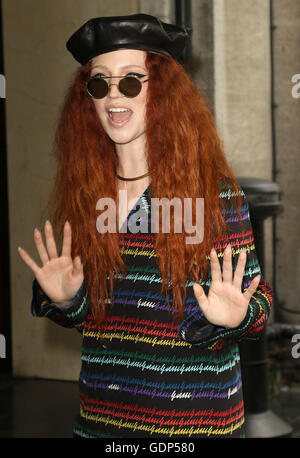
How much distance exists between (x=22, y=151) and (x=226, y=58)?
1608 millimetres

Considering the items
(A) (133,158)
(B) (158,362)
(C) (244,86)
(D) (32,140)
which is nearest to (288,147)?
(C) (244,86)

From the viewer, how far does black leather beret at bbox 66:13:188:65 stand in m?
1.74

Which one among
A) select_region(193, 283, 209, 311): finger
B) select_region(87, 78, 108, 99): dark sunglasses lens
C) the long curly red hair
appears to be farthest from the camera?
select_region(87, 78, 108, 99): dark sunglasses lens

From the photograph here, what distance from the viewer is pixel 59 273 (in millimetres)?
1779

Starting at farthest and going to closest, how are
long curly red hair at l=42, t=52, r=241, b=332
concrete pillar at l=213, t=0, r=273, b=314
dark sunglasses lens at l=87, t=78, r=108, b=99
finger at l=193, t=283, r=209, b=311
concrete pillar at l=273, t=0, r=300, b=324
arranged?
1. concrete pillar at l=273, t=0, r=300, b=324
2. concrete pillar at l=213, t=0, r=273, b=314
3. dark sunglasses lens at l=87, t=78, r=108, b=99
4. long curly red hair at l=42, t=52, r=241, b=332
5. finger at l=193, t=283, r=209, b=311

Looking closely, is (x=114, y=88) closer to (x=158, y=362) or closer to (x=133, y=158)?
(x=133, y=158)

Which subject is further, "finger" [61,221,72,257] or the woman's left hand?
"finger" [61,221,72,257]

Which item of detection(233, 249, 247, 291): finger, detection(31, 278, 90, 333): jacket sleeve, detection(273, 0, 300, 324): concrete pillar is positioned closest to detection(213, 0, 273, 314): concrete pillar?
detection(273, 0, 300, 324): concrete pillar

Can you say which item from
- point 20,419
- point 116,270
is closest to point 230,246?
point 116,270

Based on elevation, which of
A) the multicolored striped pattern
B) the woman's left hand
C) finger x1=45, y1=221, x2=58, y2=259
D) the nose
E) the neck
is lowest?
the multicolored striped pattern

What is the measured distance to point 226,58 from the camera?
17.2 ft

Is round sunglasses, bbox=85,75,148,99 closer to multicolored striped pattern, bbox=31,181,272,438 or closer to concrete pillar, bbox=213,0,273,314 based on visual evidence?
multicolored striped pattern, bbox=31,181,272,438

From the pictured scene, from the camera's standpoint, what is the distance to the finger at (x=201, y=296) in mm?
1573

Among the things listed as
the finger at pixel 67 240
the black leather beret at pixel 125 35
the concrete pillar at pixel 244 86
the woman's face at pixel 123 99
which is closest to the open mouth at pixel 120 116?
the woman's face at pixel 123 99
